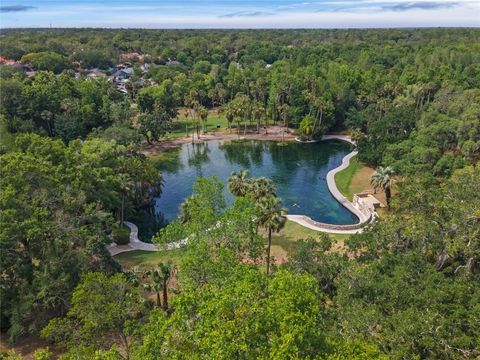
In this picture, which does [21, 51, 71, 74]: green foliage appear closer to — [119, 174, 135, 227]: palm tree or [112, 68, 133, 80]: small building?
[112, 68, 133, 80]: small building

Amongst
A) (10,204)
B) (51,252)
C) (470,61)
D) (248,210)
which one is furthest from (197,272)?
(470,61)

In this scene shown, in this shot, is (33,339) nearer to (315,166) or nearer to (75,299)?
(75,299)

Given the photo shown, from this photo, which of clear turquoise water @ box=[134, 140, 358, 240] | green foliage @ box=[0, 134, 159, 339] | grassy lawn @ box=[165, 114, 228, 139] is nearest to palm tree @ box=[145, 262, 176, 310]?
green foliage @ box=[0, 134, 159, 339]

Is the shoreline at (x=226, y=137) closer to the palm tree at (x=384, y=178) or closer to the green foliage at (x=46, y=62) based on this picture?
the palm tree at (x=384, y=178)

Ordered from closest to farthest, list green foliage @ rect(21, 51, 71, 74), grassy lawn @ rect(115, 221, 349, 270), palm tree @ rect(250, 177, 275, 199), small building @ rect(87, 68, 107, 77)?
palm tree @ rect(250, 177, 275, 199) → grassy lawn @ rect(115, 221, 349, 270) → green foliage @ rect(21, 51, 71, 74) → small building @ rect(87, 68, 107, 77)

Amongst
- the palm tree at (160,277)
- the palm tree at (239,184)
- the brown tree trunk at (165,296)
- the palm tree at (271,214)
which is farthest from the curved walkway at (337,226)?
the palm tree at (160,277)

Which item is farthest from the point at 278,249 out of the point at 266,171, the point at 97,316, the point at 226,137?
the point at 226,137

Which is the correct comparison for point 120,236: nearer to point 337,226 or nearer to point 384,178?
point 337,226

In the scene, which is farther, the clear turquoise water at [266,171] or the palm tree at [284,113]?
the palm tree at [284,113]
